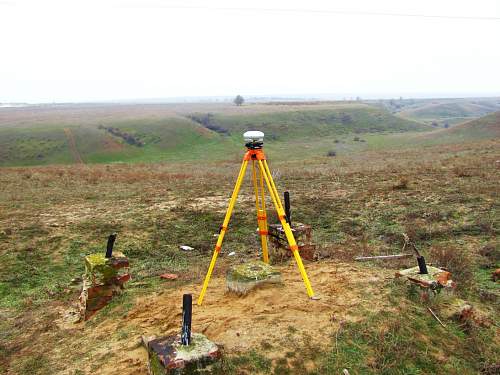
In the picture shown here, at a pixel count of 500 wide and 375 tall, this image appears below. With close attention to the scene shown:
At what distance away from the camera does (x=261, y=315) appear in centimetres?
535

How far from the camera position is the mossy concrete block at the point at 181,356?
4.02 m

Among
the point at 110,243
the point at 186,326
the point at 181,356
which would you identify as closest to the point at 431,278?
the point at 186,326

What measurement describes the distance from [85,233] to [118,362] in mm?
7106

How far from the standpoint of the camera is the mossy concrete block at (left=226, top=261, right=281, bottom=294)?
601cm

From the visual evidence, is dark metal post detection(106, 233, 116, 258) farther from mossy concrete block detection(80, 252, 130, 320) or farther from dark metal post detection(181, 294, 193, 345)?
dark metal post detection(181, 294, 193, 345)

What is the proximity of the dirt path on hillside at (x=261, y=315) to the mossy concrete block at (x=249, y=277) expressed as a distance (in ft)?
0.34

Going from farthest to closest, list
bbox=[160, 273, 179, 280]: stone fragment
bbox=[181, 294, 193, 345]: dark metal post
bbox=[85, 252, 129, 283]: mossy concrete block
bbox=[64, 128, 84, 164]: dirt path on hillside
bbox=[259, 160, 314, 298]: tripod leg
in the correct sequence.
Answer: bbox=[64, 128, 84, 164]: dirt path on hillside < bbox=[160, 273, 179, 280]: stone fragment < bbox=[85, 252, 129, 283]: mossy concrete block < bbox=[259, 160, 314, 298]: tripod leg < bbox=[181, 294, 193, 345]: dark metal post

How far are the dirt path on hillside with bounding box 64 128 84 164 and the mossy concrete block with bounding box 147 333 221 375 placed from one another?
180 ft

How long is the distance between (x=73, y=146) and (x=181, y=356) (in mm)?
65878

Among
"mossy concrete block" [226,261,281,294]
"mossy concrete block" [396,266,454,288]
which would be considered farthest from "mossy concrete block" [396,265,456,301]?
"mossy concrete block" [226,261,281,294]

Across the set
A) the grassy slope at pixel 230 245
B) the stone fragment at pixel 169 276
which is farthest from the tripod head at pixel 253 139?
the stone fragment at pixel 169 276

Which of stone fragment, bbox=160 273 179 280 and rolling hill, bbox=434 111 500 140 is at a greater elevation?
stone fragment, bbox=160 273 179 280

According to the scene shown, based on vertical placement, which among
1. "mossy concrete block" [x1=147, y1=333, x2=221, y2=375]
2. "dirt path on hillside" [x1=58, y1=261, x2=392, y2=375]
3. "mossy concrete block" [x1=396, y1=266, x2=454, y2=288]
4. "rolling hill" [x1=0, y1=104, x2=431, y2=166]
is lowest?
"rolling hill" [x1=0, y1=104, x2=431, y2=166]

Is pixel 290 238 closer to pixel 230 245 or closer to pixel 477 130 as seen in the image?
→ pixel 230 245
